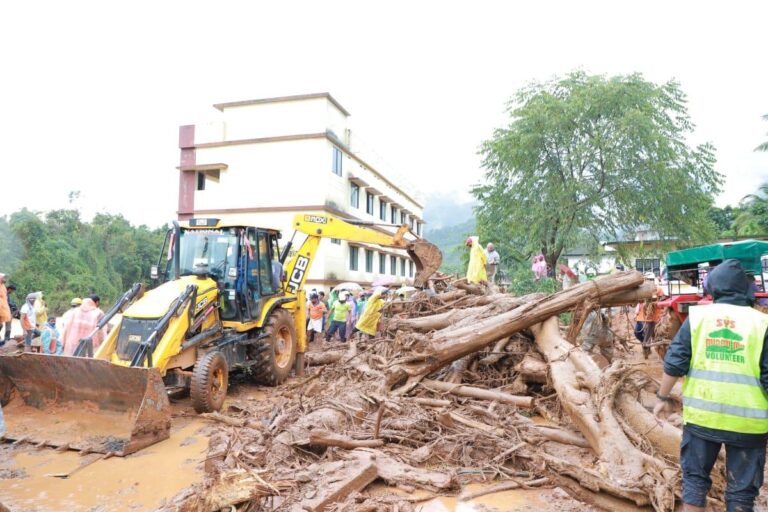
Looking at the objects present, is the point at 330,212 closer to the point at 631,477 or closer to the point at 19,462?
the point at 19,462

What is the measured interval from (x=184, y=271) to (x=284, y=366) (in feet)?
8.15

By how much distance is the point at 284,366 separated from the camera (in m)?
9.01

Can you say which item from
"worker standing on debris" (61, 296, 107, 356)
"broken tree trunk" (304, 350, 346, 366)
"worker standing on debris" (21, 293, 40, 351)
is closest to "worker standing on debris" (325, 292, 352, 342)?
"broken tree trunk" (304, 350, 346, 366)

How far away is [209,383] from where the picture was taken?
21.4 ft

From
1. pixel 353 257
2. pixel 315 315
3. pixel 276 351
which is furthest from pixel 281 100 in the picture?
pixel 276 351

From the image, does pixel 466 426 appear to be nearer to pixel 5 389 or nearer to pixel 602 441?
pixel 602 441

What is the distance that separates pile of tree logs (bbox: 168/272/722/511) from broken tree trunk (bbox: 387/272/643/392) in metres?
0.02

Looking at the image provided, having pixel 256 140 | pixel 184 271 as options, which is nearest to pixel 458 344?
pixel 184 271

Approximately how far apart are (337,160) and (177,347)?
1882cm

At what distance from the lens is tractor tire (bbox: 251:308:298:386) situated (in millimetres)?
8273

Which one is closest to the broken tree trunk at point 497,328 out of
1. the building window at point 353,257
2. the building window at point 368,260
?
the building window at point 353,257

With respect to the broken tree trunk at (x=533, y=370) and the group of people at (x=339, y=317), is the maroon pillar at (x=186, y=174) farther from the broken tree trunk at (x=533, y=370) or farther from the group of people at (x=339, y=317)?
the broken tree trunk at (x=533, y=370)

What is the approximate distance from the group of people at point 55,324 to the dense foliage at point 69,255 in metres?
9.88

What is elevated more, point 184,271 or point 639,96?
point 639,96
